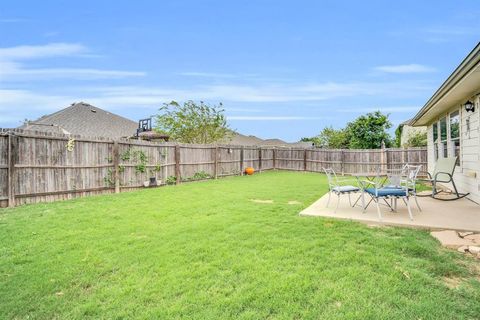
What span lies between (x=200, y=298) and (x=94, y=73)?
735 inches

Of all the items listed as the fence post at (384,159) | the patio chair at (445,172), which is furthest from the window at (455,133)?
the fence post at (384,159)

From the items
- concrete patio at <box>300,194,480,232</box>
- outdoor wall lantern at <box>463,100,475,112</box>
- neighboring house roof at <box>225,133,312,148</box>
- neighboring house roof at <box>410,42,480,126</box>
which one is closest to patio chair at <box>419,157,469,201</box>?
concrete patio at <box>300,194,480,232</box>

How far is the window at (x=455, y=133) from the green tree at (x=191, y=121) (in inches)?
692

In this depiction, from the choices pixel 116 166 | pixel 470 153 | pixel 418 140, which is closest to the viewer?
pixel 470 153

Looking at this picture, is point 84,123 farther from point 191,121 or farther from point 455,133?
point 455,133

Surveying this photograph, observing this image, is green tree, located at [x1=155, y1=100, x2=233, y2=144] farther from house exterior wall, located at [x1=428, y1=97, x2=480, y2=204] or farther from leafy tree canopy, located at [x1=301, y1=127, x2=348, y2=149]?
house exterior wall, located at [x1=428, y1=97, x2=480, y2=204]

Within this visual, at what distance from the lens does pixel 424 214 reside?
204 inches

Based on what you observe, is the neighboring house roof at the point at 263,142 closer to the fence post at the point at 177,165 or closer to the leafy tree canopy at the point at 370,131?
the leafy tree canopy at the point at 370,131

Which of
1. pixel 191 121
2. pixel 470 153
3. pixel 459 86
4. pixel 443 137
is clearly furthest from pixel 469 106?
pixel 191 121

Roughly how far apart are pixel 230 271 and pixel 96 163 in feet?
22.9

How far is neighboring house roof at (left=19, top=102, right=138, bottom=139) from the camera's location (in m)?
17.3

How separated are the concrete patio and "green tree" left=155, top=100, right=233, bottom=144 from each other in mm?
17895

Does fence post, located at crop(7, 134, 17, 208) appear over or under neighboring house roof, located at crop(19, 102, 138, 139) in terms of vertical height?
under

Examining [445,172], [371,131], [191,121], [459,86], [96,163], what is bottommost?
[445,172]
